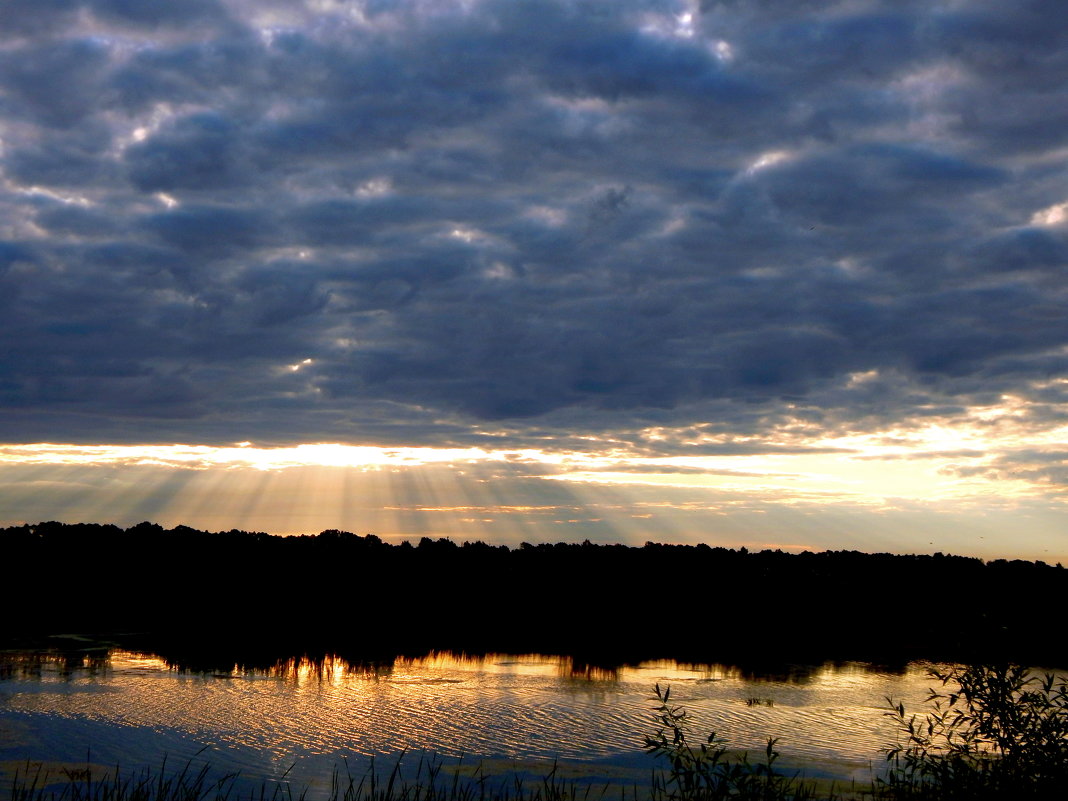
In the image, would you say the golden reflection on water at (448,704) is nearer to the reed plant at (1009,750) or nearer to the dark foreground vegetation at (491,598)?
the dark foreground vegetation at (491,598)

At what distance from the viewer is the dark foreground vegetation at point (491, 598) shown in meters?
29.9

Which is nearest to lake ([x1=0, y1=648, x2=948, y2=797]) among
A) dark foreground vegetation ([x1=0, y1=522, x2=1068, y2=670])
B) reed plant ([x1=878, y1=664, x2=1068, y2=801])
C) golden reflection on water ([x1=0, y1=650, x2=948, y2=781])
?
golden reflection on water ([x1=0, y1=650, x2=948, y2=781])

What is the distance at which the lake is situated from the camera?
1470 cm

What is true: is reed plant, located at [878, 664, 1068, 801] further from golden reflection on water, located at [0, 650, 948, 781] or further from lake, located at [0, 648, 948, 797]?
golden reflection on water, located at [0, 650, 948, 781]

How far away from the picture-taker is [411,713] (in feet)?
59.3

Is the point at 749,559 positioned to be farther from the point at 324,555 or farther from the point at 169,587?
the point at 169,587

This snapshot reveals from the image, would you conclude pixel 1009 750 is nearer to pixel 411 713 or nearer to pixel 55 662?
pixel 411 713

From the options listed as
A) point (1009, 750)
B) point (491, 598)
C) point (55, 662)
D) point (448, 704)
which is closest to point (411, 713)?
point (448, 704)

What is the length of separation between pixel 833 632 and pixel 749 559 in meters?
12.8

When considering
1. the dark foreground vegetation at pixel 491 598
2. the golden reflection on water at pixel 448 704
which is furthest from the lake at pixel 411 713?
the dark foreground vegetation at pixel 491 598

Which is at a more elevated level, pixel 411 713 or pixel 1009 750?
pixel 1009 750

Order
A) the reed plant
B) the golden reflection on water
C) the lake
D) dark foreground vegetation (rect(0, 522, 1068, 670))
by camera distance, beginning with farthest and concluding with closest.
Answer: dark foreground vegetation (rect(0, 522, 1068, 670)) < the golden reflection on water < the lake < the reed plant

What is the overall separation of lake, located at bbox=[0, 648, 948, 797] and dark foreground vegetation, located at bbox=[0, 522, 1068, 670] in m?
2.80

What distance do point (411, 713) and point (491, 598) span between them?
85.0ft
